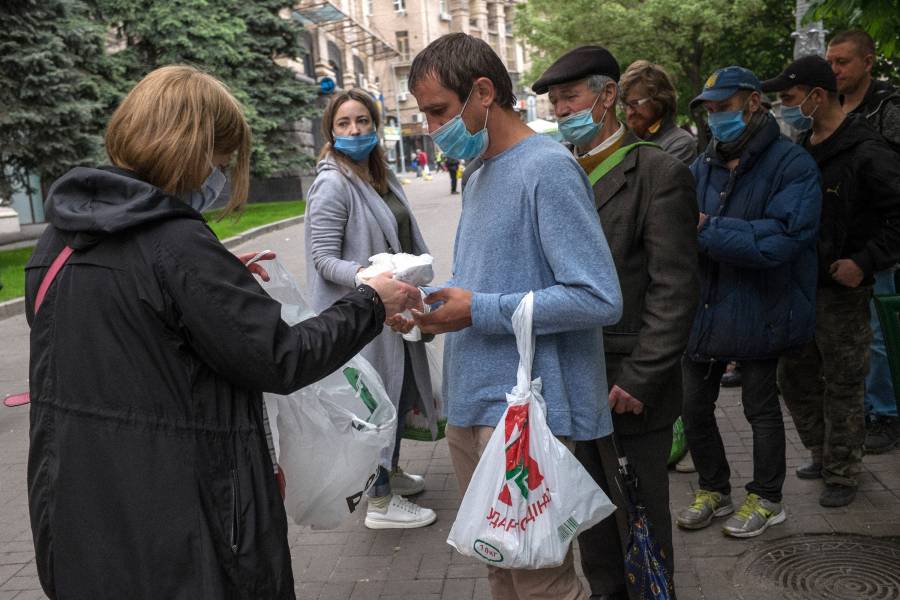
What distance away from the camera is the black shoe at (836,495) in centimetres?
434

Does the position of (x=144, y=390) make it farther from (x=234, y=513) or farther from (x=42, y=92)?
(x=42, y=92)

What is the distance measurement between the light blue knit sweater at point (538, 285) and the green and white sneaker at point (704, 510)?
186 centimetres

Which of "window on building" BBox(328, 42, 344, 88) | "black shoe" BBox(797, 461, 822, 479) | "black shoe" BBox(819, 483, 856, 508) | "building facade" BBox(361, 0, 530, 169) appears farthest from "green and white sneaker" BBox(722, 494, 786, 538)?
"building facade" BBox(361, 0, 530, 169)

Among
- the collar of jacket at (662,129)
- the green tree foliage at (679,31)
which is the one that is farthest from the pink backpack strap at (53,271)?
the green tree foliage at (679,31)

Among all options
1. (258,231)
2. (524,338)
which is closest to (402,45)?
(258,231)

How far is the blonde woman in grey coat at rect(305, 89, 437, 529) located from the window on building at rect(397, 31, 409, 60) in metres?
70.3

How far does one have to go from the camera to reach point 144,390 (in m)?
1.93

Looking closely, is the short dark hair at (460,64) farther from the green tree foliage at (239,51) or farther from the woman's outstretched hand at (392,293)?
the green tree foliage at (239,51)

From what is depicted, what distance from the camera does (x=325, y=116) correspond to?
449 cm

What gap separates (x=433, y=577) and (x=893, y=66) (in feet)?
34.8

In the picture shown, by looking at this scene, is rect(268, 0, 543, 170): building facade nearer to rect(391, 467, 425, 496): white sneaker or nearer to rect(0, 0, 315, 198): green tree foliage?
rect(0, 0, 315, 198): green tree foliage

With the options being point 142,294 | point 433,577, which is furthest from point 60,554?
point 433,577

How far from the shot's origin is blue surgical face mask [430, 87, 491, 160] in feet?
7.90

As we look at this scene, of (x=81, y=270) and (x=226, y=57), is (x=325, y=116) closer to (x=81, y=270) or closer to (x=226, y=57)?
(x=81, y=270)
